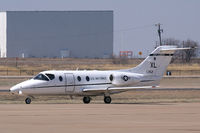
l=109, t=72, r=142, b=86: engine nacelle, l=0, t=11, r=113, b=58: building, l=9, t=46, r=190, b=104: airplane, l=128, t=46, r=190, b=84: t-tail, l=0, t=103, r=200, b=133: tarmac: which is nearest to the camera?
l=0, t=103, r=200, b=133: tarmac

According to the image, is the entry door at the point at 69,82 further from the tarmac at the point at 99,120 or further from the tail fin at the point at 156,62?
the tarmac at the point at 99,120

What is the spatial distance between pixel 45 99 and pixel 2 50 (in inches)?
3523

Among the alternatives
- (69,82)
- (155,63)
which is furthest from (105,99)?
(155,63)

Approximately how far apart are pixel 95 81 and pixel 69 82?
1.96m

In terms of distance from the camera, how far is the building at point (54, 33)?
126 meters

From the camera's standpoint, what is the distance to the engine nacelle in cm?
3862

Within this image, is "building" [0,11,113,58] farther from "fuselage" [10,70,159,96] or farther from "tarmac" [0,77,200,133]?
"tarmac" [0,77,200,133]

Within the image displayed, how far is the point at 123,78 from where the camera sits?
38.8 m

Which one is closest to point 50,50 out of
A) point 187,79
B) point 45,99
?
point 187,79

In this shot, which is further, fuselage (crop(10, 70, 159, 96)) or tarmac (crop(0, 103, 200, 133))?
fuselage (crop(10, 70, 159, 96))

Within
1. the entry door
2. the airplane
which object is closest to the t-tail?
the airplane

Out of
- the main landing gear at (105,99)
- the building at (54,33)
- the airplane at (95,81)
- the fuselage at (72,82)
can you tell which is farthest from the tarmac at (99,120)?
the building at (54,33)

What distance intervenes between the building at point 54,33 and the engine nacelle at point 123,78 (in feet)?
285

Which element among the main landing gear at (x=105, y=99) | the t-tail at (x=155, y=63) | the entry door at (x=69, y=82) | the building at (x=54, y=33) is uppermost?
the building at (x=54, y=33)
